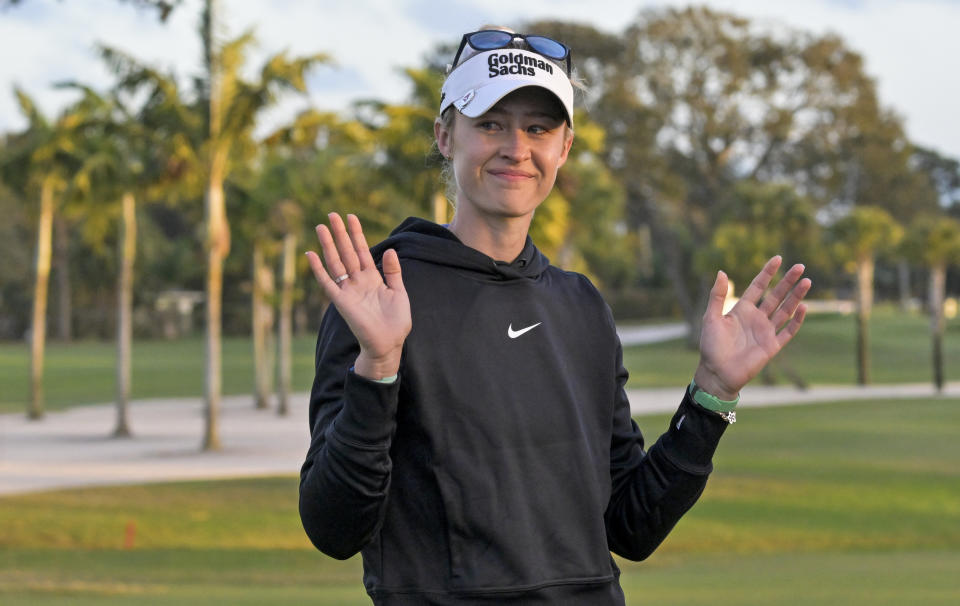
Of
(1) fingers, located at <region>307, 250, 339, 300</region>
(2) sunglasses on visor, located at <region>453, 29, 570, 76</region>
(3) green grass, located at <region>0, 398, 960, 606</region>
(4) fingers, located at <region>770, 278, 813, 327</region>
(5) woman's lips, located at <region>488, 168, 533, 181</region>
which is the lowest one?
(3) green grass, located at <region>0, 398, 960, 606</region>

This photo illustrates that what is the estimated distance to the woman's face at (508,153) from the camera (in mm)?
2881

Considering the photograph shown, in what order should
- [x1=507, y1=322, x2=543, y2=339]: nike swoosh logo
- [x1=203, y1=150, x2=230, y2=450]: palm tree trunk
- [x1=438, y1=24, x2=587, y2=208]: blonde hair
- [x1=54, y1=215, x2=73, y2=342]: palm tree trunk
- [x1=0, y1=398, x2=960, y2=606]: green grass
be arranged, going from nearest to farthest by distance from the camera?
[x1=507, y1=322, x2=543, y2=339]: nike swoosh logo < [x1=438, y1=24, x2=587, y2=208]: blonde hair < [x1=0, y1=398, x2=960, y2=606]: green grass < [x1=203, y1=150, x2=230, y2=450]: palm tree trunk < [x1=54, y1=215, x2=73, y2=342]: palm tree trunk

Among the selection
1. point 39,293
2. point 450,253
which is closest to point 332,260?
point 450,253

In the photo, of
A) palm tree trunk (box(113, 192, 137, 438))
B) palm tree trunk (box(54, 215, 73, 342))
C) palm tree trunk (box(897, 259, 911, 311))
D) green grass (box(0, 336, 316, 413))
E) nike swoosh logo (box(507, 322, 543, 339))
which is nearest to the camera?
nike swoosh logo (box(507, 322, 543, 339))

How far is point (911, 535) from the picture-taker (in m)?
17.5

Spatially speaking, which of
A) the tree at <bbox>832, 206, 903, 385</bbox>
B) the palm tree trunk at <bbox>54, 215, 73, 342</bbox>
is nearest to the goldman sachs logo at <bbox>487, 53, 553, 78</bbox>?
the tree at <bbox>832, 206, 903, 385</bbox>

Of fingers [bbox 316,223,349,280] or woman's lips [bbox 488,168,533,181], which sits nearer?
fingers [bbox 316,223,349,280]

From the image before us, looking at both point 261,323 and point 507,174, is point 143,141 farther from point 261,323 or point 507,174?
point 507,174

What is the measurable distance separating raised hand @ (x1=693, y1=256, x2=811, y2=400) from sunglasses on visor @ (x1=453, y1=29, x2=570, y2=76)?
612 millimetres

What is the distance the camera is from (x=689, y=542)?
16953 millimetres

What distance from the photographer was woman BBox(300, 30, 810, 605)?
8.58 feet

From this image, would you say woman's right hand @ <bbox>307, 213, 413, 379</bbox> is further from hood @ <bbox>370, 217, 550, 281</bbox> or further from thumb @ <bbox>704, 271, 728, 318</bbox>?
thumb @ <bbox>704, 271, 728, 318</bbox>

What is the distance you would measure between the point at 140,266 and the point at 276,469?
60308 millimetres

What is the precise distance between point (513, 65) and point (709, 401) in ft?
2.82
